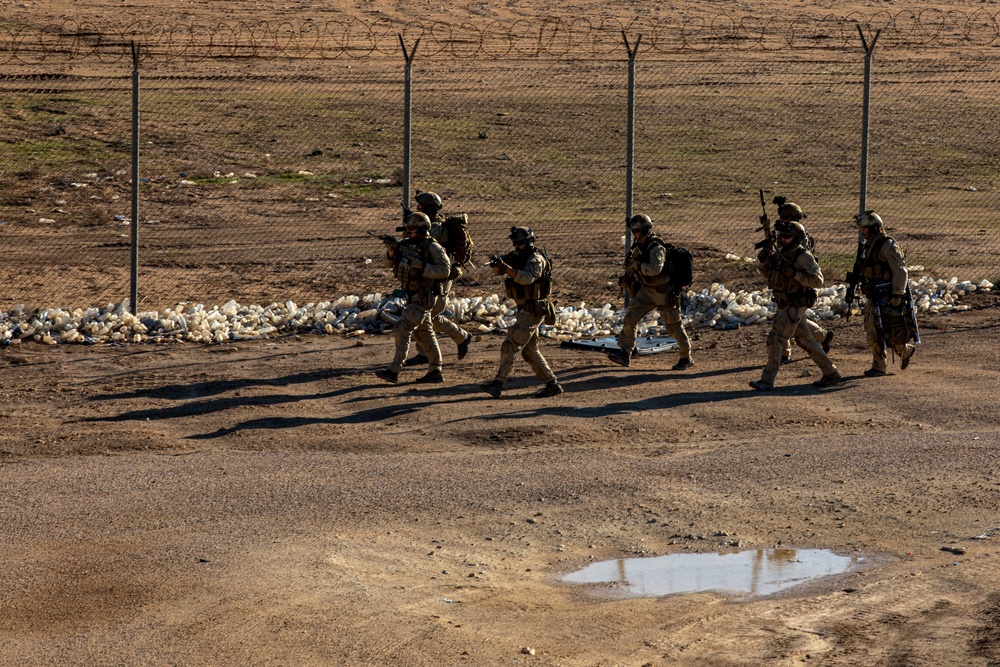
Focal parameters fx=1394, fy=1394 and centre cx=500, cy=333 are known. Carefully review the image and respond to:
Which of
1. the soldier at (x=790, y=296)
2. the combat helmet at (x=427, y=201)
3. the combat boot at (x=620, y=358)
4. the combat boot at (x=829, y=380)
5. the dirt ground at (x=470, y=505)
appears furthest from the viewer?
the combat boot at (x=620, y=358)

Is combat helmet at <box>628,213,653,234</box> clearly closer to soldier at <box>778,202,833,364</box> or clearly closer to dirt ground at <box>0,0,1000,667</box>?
soldier at <box>778,202,833,364</box>

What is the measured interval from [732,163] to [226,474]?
1585 centimetres

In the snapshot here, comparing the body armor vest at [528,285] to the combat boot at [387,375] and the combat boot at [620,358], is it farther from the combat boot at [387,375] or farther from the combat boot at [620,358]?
the combat boot at [620,358]

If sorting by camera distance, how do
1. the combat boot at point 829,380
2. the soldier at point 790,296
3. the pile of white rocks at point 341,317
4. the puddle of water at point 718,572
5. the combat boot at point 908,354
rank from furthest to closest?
the pile of white rocks at point 341,317 < the combat boot at point 908,354 < the combat boot at point 829,380 < the soldier at point 790,296 < the puddle of water at point 718,572

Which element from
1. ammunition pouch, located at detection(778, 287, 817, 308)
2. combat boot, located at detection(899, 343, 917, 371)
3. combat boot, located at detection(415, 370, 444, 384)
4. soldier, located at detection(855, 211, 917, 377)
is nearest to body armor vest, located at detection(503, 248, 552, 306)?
combat boot, located at detection(415, 370, 444, 384)

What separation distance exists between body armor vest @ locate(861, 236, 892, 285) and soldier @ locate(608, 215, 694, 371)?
177 cm

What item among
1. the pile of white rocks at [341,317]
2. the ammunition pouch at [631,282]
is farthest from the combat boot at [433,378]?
the ammunition pouch at [631,282]

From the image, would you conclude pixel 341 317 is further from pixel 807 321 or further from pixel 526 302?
pixel 807 321

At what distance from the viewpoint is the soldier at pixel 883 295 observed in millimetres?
12820

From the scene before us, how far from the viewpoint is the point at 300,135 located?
24.1m

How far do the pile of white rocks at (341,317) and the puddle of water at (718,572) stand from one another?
18.1 feet

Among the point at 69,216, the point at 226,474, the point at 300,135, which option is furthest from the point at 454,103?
the point at 226,474

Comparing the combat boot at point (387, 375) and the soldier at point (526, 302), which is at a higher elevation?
the soldier at point (526, 302)

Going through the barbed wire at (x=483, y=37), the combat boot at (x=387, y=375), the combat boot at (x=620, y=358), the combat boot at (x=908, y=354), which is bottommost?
the combat boot at (x=387, y=375)
